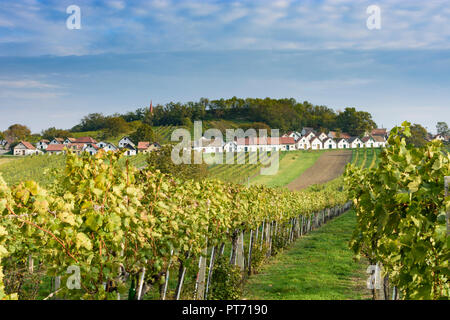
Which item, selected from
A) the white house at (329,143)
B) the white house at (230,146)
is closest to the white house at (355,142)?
the white house at (329,143)

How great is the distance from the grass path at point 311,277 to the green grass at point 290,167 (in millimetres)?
36043

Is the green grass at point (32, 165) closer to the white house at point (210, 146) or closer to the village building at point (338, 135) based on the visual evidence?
the white house at point (210, 146)

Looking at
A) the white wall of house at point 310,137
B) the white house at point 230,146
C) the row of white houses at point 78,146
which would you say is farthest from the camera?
the white wall of house at point 310,137

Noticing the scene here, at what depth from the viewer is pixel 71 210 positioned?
150 inches

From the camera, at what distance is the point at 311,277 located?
39.4 ft

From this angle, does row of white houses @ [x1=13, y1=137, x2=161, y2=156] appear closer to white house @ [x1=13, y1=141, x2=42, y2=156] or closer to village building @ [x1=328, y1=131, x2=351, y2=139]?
white house @ [x1=13, y1=141, x2=42, y2=156]

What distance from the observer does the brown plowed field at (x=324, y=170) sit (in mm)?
59188

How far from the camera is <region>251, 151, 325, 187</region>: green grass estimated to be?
196 ft

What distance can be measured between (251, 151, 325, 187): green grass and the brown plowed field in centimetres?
114

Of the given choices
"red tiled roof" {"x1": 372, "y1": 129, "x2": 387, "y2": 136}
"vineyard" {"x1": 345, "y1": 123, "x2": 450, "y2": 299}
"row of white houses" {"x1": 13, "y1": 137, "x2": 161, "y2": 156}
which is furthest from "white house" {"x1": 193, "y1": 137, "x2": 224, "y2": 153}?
"vineyard" {"x1": 345, "y1": 123, "x2": 450, "y2": 299}

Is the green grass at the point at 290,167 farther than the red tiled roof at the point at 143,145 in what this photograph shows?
No

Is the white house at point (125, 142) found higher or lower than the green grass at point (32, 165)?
higher

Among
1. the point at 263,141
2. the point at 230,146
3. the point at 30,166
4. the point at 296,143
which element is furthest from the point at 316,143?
the point at 30,166
